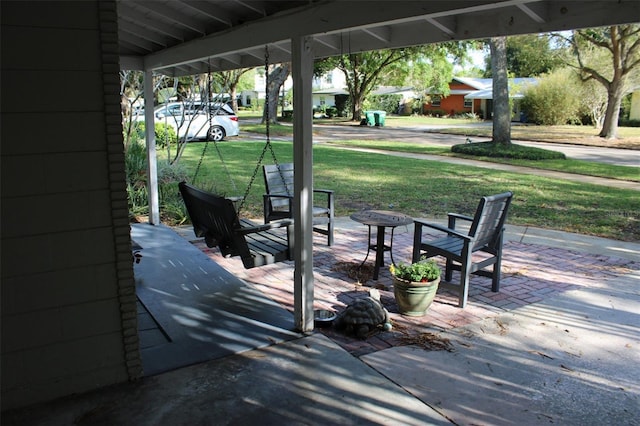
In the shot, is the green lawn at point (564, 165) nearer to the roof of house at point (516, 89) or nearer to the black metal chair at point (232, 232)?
the black metal chair at point (232, 232)

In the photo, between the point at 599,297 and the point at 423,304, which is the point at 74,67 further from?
the point at 599,297

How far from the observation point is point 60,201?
2.96 meters

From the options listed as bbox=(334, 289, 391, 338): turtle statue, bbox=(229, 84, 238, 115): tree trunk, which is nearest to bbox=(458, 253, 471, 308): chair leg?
bbox=(334, 289, 391, 338): turtle statue

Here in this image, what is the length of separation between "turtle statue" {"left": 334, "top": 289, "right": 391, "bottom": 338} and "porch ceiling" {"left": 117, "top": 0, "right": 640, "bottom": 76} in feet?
6.67

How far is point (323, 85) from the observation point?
5622cm

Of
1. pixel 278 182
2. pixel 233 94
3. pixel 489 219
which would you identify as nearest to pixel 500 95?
pixel 278 182

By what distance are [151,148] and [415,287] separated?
4477 millimetres

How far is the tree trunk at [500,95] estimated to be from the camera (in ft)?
54.3

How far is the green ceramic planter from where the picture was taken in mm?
4410

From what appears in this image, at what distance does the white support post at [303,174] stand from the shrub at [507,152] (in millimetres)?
13041

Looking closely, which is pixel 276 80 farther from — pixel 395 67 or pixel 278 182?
pixel 278 182

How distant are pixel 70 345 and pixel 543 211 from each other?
7.61 metres

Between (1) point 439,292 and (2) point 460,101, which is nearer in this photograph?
(1) point 439,292

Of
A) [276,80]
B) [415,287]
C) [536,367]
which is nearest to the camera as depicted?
[536,367]
